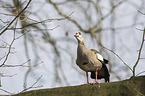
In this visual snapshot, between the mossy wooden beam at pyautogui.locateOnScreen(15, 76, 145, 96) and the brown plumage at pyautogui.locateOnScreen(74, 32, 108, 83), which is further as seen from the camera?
the brown plumage at pyautogui.locateOnScreen(74, 32, 108, 83)

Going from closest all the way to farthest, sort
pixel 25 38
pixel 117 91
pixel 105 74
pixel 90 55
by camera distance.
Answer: pixel 117 91 < pixel 90 55 < pixel 105 74 < pixel 25 38

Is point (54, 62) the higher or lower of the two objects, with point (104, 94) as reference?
higher

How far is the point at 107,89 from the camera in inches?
143

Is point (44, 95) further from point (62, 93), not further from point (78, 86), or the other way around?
point (78, 86)

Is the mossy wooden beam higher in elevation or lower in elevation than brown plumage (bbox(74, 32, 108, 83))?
lower

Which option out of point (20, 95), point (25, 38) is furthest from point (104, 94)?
point (25, 38)

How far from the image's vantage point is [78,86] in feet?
12.4

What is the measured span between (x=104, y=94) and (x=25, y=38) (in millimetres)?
4648

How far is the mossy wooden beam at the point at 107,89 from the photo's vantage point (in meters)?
3.61

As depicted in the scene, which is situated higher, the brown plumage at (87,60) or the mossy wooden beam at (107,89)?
the brown plumage at (87,60)

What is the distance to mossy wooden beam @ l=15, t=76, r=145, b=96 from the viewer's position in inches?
142


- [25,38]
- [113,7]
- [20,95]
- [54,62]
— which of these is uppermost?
[113,7]

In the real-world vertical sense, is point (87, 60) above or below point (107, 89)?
above

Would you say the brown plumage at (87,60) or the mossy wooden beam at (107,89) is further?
the brown plumage at (87,60)
